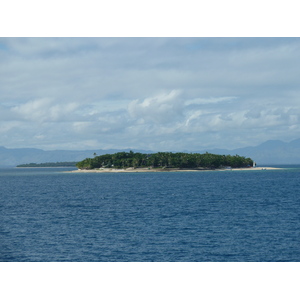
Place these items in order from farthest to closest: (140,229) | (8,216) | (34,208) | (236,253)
Result: (34,208) → (8,216) → (140,229) → (236,253)

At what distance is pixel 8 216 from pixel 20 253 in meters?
30.6

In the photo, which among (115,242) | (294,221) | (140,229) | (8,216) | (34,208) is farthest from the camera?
(34,208)

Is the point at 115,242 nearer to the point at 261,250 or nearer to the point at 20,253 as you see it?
the point at 20,253

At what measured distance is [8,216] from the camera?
7006cm

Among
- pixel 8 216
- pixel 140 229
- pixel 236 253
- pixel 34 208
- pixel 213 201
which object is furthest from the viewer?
pixel 213 201

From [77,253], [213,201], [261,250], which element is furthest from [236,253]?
[213,201]

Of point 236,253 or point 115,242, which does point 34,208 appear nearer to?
point 115,242

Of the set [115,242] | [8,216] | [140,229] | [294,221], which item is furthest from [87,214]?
[294,221]

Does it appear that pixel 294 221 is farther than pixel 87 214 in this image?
No

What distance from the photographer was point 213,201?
298ft
